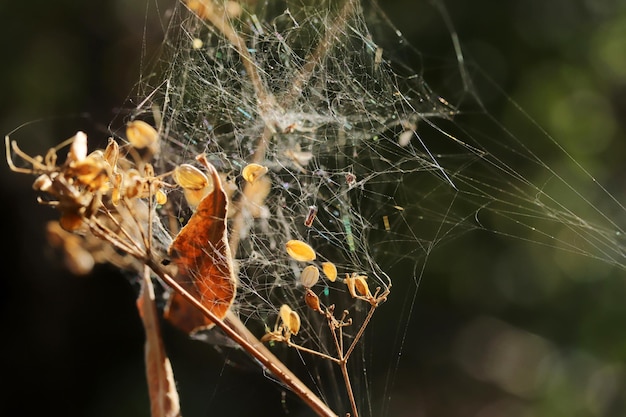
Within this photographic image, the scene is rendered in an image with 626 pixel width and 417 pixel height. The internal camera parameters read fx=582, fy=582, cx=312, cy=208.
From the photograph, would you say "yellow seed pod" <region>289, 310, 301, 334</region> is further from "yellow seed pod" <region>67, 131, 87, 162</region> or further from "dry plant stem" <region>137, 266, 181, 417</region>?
"yellow seed pod" <region>67, 131, 87, 162</region>

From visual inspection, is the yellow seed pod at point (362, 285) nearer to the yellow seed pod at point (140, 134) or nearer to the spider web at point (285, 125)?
the spider web at point (285, 125)

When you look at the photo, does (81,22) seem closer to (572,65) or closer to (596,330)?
(572,65)

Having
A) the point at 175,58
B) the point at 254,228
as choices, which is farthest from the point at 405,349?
the point at 175,58

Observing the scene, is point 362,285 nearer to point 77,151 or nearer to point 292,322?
point 292,322

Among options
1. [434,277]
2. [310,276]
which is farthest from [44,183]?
[434,277]

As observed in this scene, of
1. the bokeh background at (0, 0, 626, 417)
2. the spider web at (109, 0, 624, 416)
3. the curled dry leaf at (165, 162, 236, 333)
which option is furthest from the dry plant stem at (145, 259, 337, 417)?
the bokeh background at (0, 0, 626, 417)

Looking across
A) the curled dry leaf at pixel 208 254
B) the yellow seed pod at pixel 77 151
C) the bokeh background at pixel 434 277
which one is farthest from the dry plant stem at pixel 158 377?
the bokeh background at pixel 434 277
